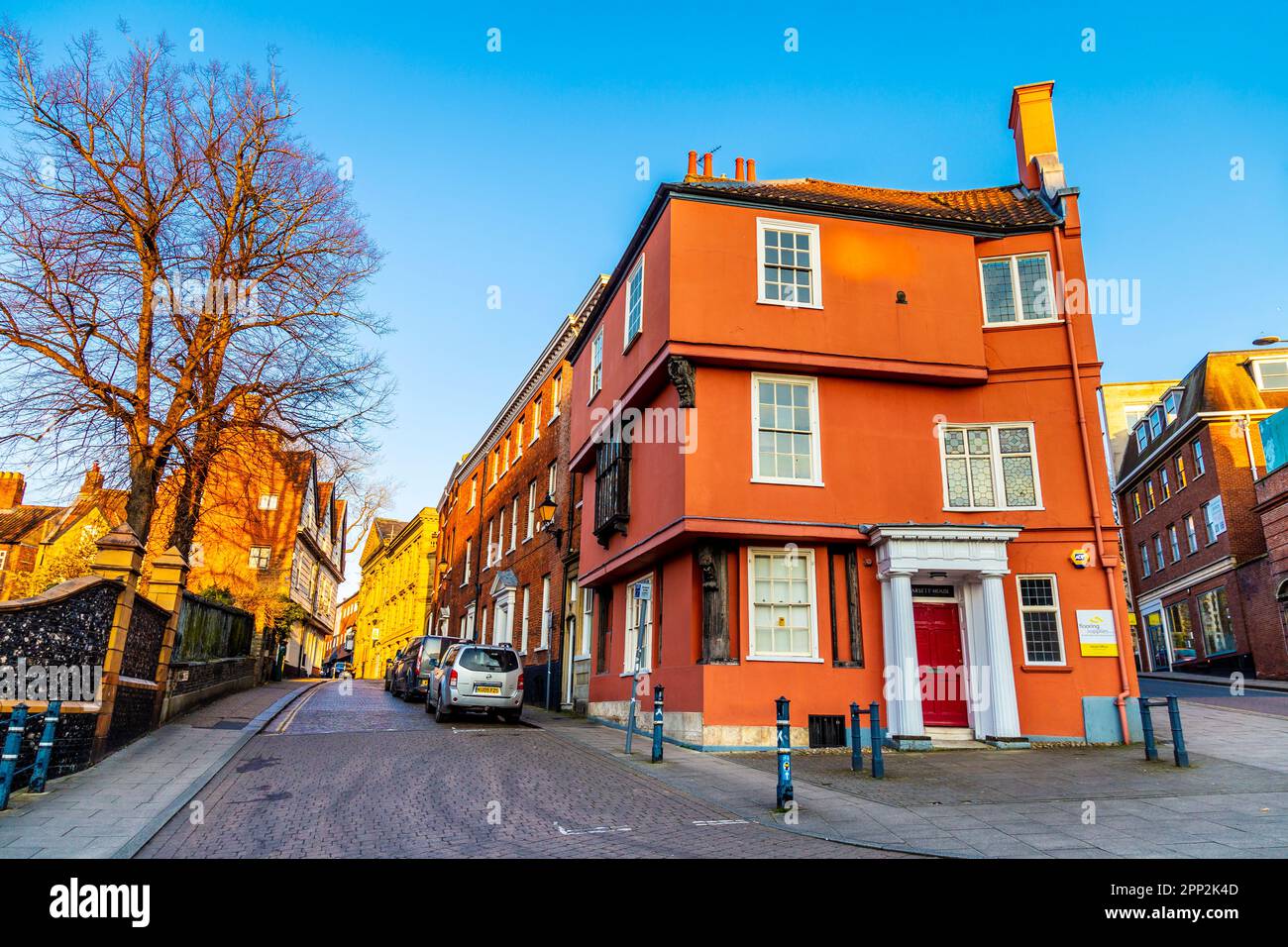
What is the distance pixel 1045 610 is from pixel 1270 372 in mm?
26112

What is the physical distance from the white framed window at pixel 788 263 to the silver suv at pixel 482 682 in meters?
9.19

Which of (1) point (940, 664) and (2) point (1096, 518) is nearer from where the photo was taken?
(1) point (940, 664)

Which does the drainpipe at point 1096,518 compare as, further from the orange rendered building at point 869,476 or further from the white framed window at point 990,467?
the white framed window at point 990,467

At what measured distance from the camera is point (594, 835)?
7461mm

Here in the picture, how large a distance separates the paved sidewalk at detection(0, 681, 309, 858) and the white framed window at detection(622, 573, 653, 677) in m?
7.26

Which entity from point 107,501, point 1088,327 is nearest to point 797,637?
point 1088,327

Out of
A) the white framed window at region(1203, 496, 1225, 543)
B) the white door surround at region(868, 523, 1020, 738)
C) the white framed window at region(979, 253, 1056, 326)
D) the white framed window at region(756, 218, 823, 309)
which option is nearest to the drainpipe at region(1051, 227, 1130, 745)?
the white framed window at region(979, 253, 1056, 326)

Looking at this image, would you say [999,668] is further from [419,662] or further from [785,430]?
[419,662]

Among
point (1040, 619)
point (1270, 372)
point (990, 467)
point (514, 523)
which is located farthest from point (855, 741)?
point (1270, 372)

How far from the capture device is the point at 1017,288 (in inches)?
646

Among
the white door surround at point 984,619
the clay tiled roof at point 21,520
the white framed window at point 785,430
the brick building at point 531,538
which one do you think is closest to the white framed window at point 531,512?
the brick building at point 531,538

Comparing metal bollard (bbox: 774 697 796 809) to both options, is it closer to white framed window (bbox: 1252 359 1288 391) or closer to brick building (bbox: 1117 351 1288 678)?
brick building (bbox: 1117 351 1288 678)

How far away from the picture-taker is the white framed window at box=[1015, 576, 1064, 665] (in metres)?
14.4

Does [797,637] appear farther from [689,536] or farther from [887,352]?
[887,352]
